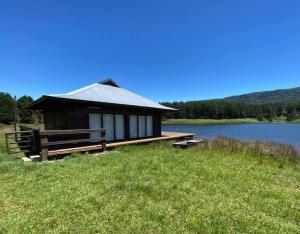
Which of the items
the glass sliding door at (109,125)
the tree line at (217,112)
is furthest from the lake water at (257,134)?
the tree line at (217,112)

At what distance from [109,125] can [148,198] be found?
874 cm

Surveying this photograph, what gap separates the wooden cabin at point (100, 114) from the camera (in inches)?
436

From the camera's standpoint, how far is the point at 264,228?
328 cm

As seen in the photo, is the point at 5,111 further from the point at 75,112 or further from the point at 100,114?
the point at 75,112

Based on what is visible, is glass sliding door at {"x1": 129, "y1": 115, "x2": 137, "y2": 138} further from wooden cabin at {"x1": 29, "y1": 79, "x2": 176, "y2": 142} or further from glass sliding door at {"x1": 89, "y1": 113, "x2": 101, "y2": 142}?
glass sliding door at {"x1": 89, "y1": 113, "x2": 101, "y2": 142}

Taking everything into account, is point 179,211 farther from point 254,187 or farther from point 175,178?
point 254,187

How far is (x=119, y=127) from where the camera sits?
13297 mm

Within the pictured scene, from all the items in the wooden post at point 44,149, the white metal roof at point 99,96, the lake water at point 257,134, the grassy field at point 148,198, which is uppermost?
the white metal roof at point 99,96

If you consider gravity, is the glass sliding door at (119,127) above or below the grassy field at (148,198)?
above

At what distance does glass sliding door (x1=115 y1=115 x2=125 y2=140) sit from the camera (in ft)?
43.1

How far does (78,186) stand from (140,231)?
7.73ft

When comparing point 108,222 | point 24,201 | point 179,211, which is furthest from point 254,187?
point 24,201

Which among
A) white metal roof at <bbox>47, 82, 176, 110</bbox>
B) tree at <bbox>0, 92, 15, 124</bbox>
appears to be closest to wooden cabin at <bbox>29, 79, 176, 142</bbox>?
white metal roof at <bbox>47, 82, 176, 110</bbox>

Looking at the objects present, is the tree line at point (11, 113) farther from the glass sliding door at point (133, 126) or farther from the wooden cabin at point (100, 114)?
the glass sliding door at point (133, 126)
